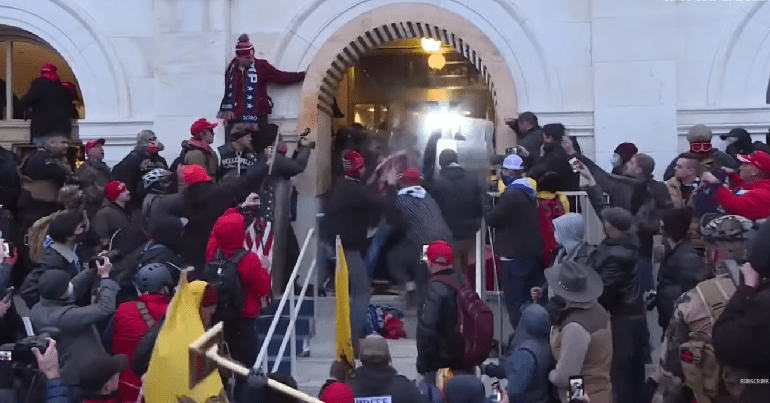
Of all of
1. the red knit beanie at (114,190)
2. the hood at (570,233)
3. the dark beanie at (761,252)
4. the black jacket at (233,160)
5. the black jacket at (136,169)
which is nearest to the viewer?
the dark beanie at (761,252)

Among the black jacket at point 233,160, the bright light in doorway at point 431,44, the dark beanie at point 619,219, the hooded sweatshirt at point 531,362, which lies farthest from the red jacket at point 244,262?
the bright light in doorway at point 431,44

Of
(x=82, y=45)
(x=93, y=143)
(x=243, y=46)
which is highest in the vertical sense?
(x=82, y=45)

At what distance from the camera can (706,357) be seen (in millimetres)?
5418

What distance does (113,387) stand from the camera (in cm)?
604

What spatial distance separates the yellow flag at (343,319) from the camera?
8.17 meters

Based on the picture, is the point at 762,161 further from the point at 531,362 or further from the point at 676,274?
the point at 531,362

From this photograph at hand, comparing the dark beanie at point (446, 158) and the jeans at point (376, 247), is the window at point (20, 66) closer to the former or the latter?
the jeans at point (376, 247)

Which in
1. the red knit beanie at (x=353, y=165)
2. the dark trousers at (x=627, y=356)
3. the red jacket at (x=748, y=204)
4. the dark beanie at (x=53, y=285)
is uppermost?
the red knit beanie at (x=353, y=165)

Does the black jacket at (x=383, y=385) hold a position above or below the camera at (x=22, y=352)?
below

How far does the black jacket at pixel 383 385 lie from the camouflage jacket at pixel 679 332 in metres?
1.36

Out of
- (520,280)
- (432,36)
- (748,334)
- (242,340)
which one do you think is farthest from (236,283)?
(432,36)

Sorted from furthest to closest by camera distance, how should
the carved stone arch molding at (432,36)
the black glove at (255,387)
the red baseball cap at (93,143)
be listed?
the carved stone arch molding at (432,36) → the red baseball cap at (93,143) → the black glove at (255,387)

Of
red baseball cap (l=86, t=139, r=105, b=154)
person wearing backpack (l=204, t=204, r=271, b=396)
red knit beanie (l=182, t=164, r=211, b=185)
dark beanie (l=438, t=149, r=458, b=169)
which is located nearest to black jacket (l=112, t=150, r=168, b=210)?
red baseball cap (l=86, t=139, r=105, b=154)

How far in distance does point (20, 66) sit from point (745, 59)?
851 centimetres
